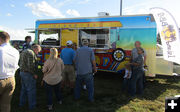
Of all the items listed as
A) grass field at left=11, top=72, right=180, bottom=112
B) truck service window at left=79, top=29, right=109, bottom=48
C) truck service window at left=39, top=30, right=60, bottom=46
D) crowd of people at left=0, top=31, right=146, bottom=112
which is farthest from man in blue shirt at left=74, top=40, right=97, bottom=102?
truck service window at left=39, top=30, right=60, bottom=46

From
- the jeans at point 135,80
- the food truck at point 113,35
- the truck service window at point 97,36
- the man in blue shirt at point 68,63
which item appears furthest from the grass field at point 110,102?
the truck service window at point 97,36

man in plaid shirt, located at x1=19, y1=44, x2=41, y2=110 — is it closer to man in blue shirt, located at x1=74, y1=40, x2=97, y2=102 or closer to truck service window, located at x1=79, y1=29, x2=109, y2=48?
man in blue shirt, located at x1=74, y1=40, x2=97, y2=102

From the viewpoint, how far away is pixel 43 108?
3807 millimetres

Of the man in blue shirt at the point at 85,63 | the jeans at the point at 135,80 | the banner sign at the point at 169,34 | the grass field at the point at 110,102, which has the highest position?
the banner sign at the point at 169,34

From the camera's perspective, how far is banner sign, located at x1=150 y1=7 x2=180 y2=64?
3352mm

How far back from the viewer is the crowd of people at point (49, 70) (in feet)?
8.49

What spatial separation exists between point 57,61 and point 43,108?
1.22 m

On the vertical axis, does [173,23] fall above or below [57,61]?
above

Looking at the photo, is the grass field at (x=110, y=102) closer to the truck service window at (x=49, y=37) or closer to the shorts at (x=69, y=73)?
the shorts at (x=69, y=73)

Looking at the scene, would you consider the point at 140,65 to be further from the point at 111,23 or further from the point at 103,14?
the point at 103,14

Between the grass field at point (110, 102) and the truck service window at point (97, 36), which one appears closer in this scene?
the grass field at point (110, 102)

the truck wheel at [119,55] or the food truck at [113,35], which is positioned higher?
the food truck at [113,35]

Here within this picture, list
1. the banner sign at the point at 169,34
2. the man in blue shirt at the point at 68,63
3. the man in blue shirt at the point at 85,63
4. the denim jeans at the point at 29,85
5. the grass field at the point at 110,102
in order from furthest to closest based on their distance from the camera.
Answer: the man in blue shirt at the point at 68,63 → the man in blue shirt at the point at 85,63 → the grass field at the point at 110,102 → the denim jeans at the point at 29,85 → the banner sign at the point at 169,34

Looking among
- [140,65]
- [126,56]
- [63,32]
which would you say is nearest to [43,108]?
[140,65]
